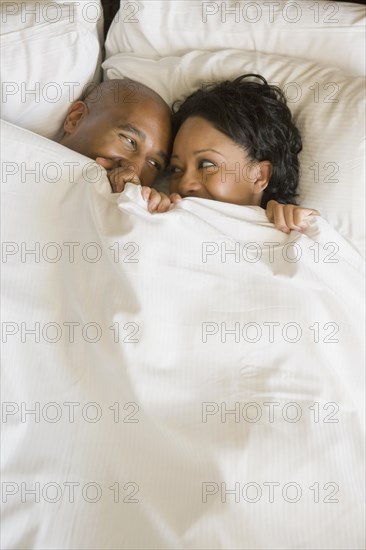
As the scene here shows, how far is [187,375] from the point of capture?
110cm

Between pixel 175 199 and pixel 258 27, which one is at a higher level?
pixel 258 27

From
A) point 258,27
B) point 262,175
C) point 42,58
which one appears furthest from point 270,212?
point 42,58

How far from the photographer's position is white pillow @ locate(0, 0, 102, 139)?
1.51 meters

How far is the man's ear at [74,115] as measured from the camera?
155 centimetres

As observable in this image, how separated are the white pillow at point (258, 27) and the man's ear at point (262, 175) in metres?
0.34

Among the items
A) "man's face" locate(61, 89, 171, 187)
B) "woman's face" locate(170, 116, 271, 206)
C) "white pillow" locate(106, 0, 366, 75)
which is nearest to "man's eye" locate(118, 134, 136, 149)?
"man's face" locate(61, 89, 171, 187)

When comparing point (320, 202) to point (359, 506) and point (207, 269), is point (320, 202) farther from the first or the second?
point (359, 506)

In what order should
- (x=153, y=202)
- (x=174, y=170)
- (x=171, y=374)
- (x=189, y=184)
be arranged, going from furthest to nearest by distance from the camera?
(x=174, y=170) → (x=189, y=184) → (x=153, y=202) → (x=171, y=374)

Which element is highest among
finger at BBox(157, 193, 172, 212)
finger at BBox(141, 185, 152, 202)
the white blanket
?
finger at BBox(141, 185, 152, 202)

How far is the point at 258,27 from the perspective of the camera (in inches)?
61.2

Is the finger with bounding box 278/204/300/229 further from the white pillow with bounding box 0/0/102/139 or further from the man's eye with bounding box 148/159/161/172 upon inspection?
the white pillow with bounding box 0/0/102/139

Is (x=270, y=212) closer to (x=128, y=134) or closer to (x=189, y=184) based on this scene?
(x=189, y=184)

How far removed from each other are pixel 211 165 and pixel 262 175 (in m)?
0.15

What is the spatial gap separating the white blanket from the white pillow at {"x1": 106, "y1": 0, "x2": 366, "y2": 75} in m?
0.52
